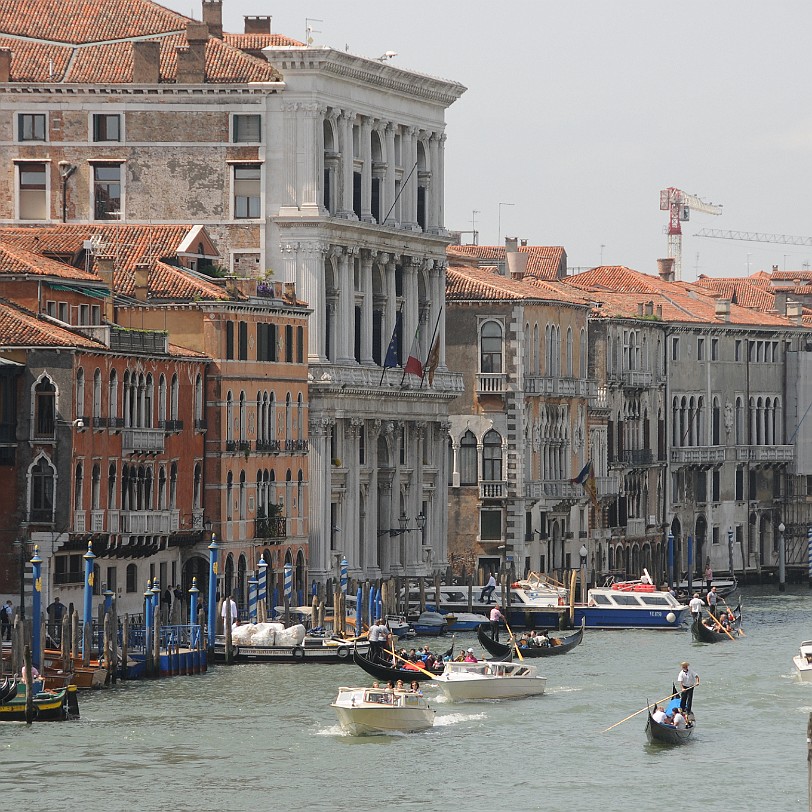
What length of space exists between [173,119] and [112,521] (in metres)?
16.2

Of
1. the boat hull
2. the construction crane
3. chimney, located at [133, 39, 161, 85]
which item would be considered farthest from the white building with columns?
the construction crane

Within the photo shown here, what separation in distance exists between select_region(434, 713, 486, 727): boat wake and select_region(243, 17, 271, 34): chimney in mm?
29194

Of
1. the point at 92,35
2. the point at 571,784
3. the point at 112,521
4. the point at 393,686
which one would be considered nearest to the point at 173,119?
the point at 92,35

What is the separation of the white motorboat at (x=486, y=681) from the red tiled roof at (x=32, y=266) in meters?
12.5

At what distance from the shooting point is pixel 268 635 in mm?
66250

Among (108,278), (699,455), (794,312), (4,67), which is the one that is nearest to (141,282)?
(108,278)

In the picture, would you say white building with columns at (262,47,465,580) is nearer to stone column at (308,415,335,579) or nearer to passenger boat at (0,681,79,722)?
stone column at (308,415,335,579)

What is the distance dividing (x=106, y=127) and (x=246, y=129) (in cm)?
332

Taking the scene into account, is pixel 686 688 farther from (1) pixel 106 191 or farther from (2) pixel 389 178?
(2) pixel 389 178

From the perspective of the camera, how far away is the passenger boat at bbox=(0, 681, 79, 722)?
179 feet

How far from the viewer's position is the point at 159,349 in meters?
69.6

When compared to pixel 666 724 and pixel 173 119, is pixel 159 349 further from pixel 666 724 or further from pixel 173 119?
pixel 666 724

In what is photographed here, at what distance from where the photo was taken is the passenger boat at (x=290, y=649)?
65750mm

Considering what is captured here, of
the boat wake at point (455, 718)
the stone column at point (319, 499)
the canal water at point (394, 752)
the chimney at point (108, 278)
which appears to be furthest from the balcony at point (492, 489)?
the boat wake at point (455, 718)
